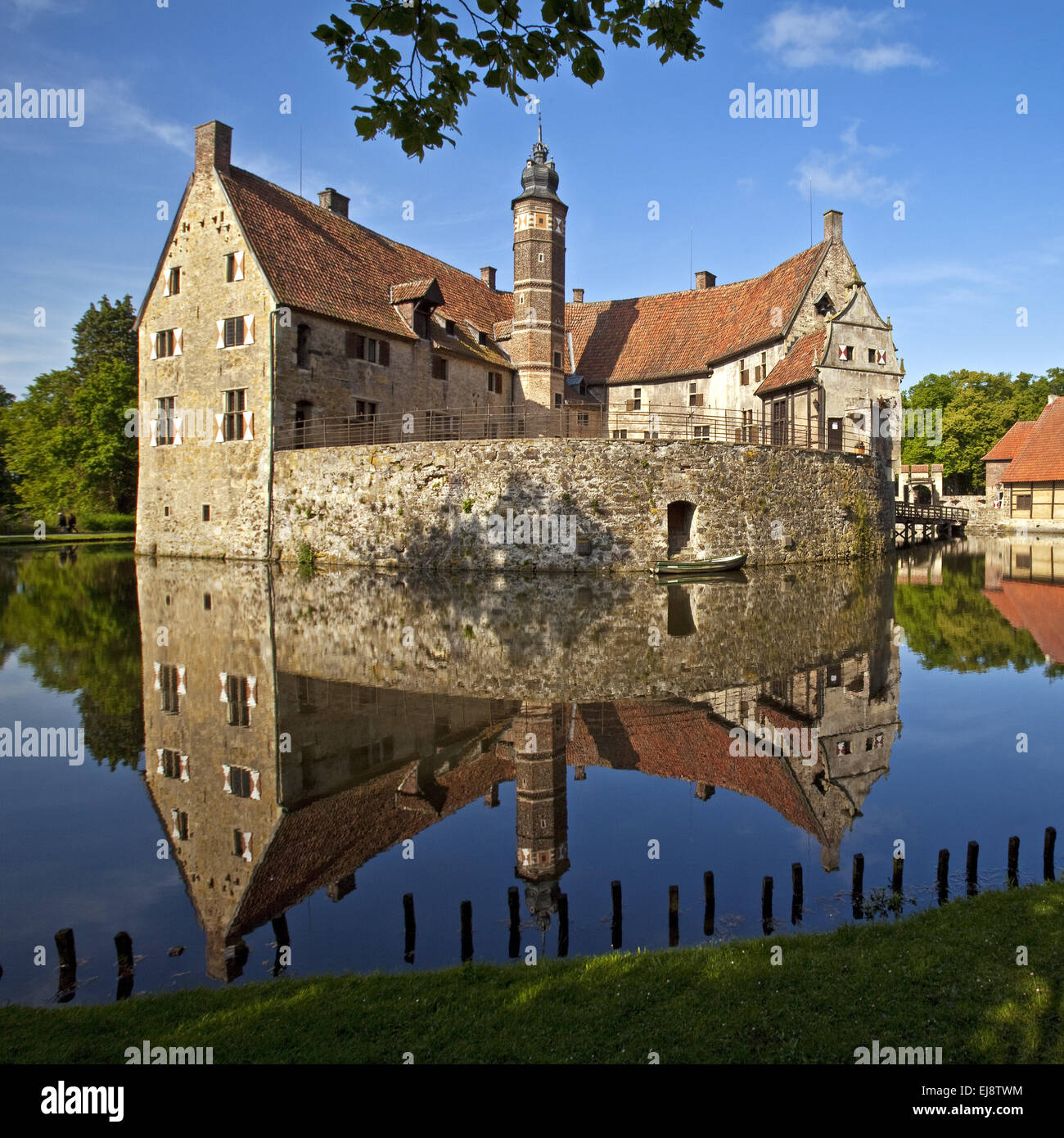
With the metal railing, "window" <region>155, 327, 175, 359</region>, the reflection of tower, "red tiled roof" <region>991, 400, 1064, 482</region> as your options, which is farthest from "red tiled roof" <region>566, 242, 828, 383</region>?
the reflection of tower

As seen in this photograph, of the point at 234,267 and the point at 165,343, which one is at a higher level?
the point at 234,267

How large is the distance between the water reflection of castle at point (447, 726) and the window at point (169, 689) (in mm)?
48

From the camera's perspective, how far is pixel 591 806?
7773 mm

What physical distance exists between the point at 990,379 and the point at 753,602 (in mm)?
72795

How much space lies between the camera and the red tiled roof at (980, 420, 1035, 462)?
189ft

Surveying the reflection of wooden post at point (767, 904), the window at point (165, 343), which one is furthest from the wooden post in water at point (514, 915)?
the window at point (165, 343)

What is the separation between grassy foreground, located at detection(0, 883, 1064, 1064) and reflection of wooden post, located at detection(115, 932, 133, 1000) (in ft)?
1.45

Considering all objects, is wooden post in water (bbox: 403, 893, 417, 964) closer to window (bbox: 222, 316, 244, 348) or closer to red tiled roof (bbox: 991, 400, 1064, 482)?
window (bbox: 222, 316, 244, 348)

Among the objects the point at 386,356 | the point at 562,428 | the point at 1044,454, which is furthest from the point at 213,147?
the point at 1044,454

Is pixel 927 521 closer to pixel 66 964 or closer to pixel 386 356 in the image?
pixel 386 356

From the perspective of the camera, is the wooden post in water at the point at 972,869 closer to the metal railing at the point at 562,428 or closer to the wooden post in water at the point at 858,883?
the wooden post in water at the point at 858,883

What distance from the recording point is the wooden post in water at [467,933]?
5172 mm

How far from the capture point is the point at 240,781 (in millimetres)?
8117

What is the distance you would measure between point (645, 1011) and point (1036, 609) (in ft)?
65.3
